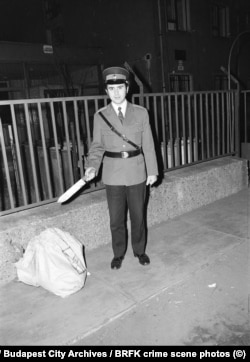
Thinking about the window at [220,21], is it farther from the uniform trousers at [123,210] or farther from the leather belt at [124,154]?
the uniform trousers at [123,210]

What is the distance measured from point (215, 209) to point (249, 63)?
1373cm

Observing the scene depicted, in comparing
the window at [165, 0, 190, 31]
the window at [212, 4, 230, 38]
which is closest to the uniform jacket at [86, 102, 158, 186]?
the window at [165, 0, 190, 31]

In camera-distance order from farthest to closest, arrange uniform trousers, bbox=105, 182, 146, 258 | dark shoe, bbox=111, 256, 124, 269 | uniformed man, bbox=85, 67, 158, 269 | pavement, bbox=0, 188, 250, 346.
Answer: dark shoe, bbox=111, 256, 124, 269 → uniform trousers, bbox=105, 182, 146, 258 → uniformed man, bbox=85, 67, 158, 269 → pavement, bbox=0, 188, 250, 346

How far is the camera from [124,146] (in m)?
3.26

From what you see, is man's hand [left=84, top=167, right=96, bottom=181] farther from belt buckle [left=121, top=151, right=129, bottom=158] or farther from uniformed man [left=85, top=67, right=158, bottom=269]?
belt buckle [left=121, top=151, right=129, bottom=158]

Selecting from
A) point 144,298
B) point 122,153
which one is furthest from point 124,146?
point 144,298

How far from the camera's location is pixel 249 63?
53.2 feet

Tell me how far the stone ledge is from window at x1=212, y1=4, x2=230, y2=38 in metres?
11.2

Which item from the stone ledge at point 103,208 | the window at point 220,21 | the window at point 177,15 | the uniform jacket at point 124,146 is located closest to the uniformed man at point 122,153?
the uniform jacket at point 124,146

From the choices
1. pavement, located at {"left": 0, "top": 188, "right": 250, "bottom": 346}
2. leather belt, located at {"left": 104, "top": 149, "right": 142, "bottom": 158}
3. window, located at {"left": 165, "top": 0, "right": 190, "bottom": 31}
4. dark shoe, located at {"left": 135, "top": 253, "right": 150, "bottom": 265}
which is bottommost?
pavement, located at {"left": 0, "top": 188, "right": 250, "bottom": 346}

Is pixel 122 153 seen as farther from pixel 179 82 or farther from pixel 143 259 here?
pixel 179 82

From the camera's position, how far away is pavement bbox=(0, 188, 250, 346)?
247 cm
